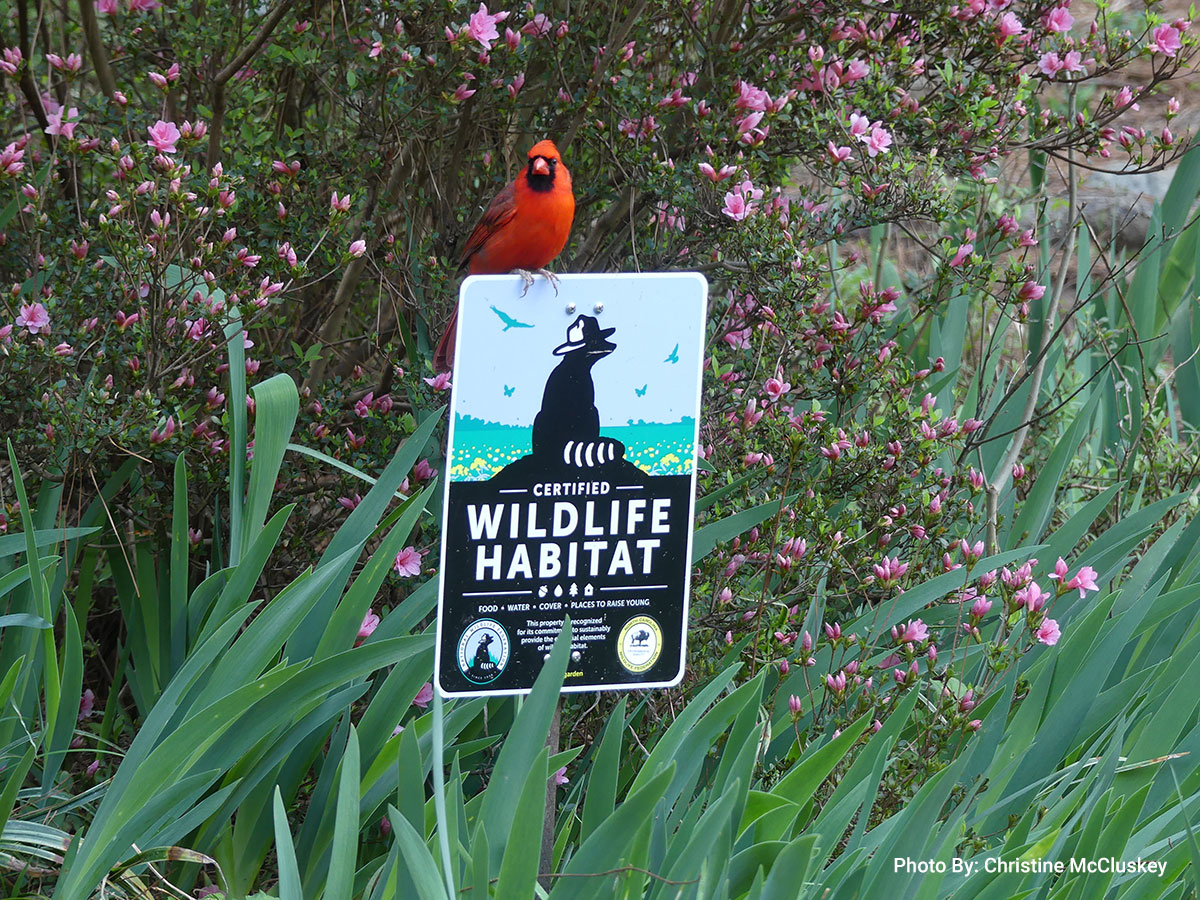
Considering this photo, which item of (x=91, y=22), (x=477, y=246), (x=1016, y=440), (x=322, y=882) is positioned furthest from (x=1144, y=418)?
(x=91, y=22)

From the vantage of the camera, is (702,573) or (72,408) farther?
(702,573)

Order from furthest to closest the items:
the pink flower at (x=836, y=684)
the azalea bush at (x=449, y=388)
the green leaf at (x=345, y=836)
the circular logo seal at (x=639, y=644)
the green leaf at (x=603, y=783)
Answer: the pink flower at (x=836, y=684) < the azalea bush at (x=449, y=388) < the circular logo seal at (x=639, y=644) < the green leaf at (x=603, y=783) < the green leaf at (x=345, y=836)

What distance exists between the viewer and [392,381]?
2836 mm

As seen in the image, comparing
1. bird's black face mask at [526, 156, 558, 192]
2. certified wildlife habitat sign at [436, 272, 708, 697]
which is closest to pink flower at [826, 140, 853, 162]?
bird's black face mask at [526, 156, 558, 192]

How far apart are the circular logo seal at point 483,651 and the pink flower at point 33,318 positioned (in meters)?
1.15

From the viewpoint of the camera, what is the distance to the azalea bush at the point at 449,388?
1953 millimetres

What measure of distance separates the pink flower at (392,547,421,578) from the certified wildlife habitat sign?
66 centimetres

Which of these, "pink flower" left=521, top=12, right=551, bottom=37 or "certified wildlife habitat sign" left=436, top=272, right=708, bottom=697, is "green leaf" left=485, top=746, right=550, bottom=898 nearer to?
"certified wildlife habitat sign" left=436, top=272, right=708, bottom=697

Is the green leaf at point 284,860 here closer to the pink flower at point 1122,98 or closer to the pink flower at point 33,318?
the pink flower at point 33,318

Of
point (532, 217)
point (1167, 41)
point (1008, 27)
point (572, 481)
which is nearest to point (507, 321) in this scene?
point (572, 481)

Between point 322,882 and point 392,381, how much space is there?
1277mm

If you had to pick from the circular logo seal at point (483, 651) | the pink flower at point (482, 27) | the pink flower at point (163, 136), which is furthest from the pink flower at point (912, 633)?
the pink flower at point (163, 136)

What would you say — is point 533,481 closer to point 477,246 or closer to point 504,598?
point 504,598

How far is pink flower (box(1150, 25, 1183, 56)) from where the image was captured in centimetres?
262
